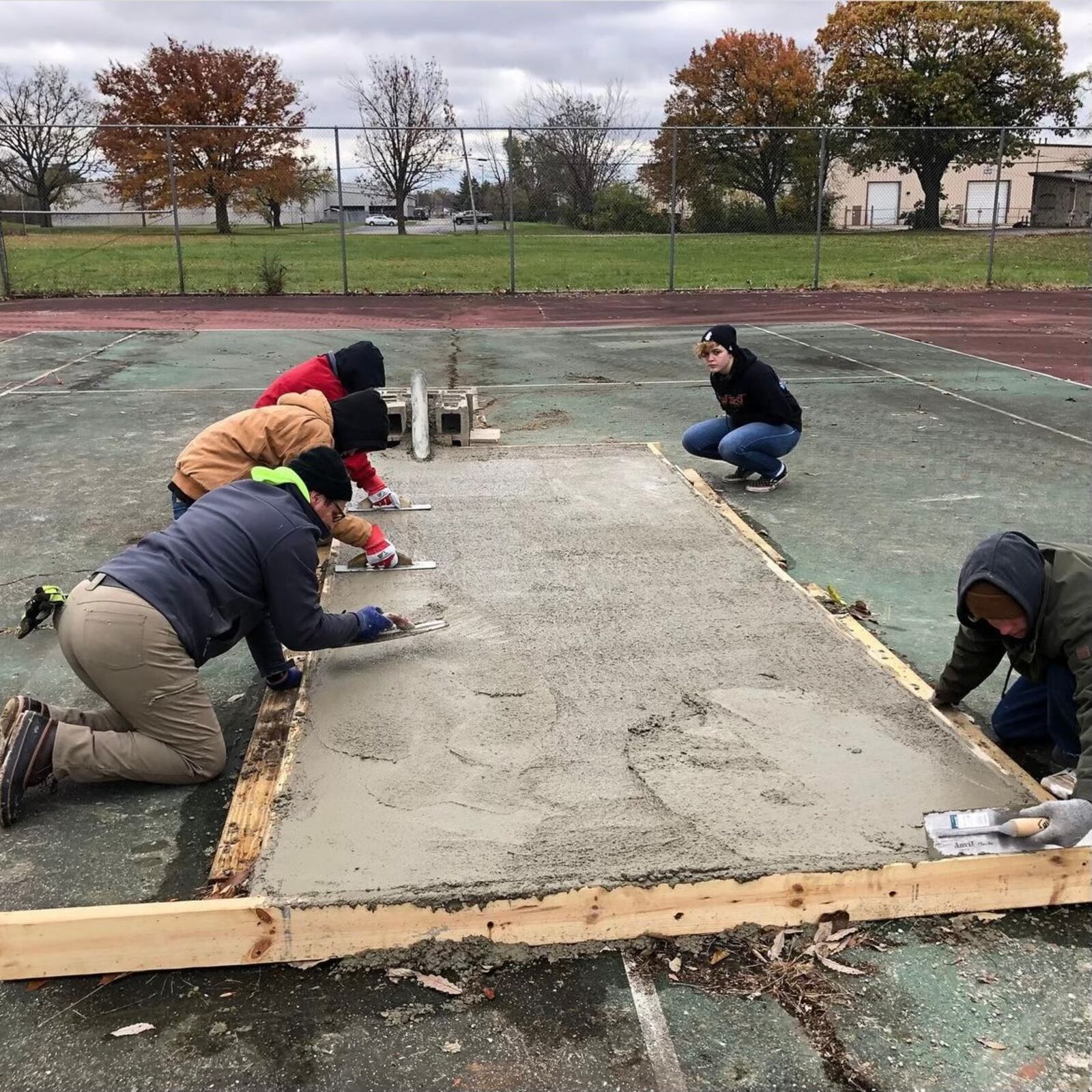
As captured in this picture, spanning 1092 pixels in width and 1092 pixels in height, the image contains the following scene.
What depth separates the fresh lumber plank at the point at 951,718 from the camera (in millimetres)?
3062

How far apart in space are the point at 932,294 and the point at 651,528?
17447 millimetres

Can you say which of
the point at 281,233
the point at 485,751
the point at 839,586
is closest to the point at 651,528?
the point at 839,586

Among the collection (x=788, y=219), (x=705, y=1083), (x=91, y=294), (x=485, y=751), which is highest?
(x=788, y=219)

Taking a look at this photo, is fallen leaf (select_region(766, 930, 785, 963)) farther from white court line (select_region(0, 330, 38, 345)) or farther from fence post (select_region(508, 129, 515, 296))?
fence post (select_region(508, 129, 515, 296))

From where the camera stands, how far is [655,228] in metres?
28.8

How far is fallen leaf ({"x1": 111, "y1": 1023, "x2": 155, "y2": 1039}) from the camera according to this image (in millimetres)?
2324

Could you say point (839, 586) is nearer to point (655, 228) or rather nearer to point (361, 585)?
point (361, 585)

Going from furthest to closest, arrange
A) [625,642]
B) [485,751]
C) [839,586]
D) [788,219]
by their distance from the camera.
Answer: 1. [788,219]
2. [839,586]
3. [625,642]
4. [485,751]

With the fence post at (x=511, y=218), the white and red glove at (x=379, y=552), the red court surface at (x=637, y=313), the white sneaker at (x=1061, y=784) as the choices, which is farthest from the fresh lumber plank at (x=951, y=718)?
the fence post at (x=511, y=218)

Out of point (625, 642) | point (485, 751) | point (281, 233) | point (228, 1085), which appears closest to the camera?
point (228, 1085)

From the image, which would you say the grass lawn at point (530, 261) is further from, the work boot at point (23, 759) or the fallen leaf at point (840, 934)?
the fallen leaf at point (840, 934)

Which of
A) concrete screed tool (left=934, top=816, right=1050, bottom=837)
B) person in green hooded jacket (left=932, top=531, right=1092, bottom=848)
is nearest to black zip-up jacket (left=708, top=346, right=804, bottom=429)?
person in green hooded jacket (left=932, top=531, right=1092, bottom=848)

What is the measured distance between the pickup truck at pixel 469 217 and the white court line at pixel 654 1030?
27.1 meters

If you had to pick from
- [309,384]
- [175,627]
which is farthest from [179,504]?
[175,627]
